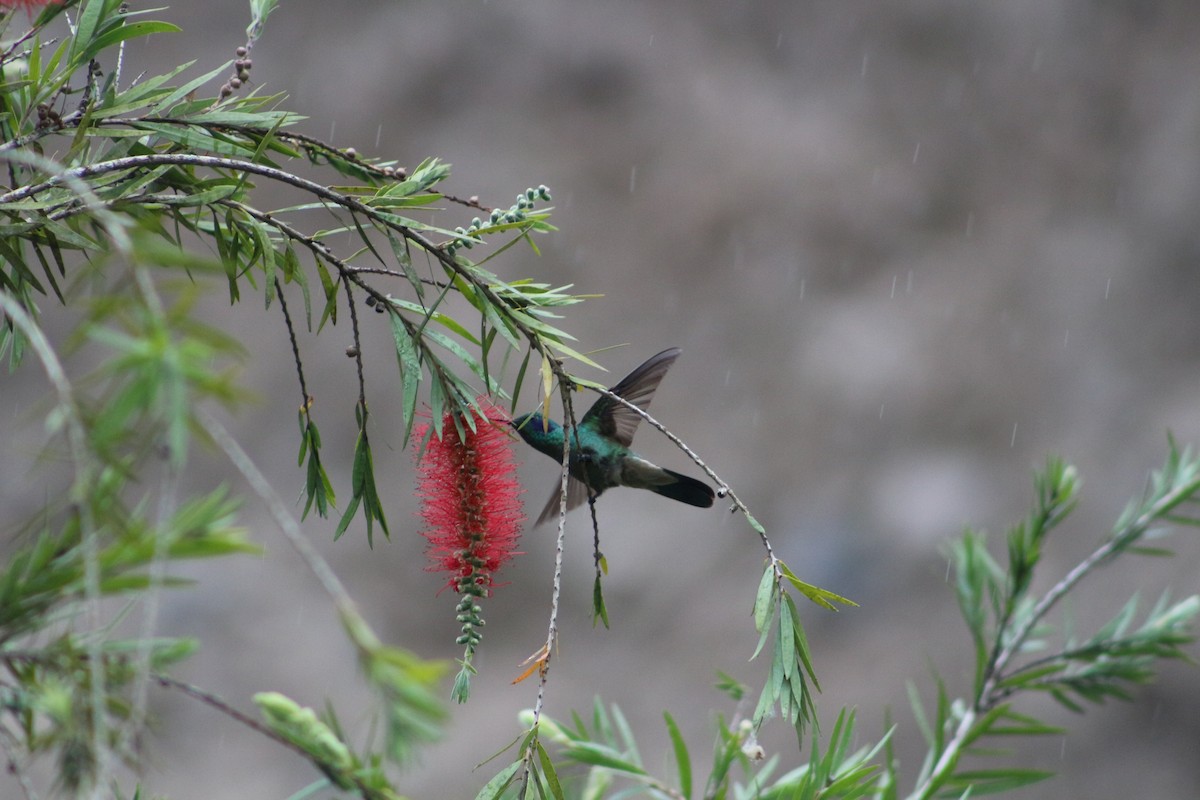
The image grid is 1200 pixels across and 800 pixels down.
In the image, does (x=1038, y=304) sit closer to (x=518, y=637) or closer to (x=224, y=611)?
(x=518, y=637)

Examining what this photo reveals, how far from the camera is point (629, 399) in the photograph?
0.80m

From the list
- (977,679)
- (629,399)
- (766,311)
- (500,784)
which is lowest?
(500,784)

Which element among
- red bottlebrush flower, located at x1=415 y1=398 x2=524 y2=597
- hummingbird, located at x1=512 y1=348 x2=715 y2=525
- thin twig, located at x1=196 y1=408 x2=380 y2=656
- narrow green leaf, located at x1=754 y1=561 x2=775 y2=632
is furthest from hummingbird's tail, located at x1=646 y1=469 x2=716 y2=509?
thin twig, located at x1=196 y1=408 x2=380 y2=656

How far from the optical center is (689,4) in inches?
136

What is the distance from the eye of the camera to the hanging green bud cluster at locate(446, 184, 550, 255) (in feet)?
1.83

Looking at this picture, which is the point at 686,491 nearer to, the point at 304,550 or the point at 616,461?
the point at 616,461

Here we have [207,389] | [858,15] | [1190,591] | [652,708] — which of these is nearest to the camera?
[207,389]

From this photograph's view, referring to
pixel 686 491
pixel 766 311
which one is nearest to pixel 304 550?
pixel 686 491

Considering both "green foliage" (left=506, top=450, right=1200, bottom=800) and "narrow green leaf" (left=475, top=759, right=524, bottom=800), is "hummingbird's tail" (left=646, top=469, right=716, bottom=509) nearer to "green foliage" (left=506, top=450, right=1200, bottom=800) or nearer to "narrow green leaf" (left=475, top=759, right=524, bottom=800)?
"green foliage" (left=506, top=450, right=1200, bottom=800)

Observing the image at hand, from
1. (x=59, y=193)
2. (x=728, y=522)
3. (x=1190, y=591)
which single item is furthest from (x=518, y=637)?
(x=59, y=193)

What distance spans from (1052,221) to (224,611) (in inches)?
115

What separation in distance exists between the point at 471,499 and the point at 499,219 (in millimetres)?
186

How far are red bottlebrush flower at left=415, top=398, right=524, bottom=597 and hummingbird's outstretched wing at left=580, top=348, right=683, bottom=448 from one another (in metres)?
0.10

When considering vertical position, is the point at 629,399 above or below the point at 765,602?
above
